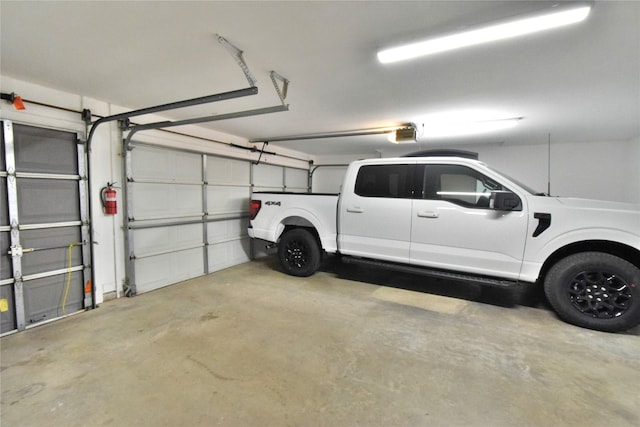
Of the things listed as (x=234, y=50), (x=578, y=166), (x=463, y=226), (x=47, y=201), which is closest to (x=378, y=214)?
(x=463, y=226)

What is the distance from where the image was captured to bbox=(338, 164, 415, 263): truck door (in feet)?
12.5

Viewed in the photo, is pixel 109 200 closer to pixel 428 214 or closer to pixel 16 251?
pixel 16 251

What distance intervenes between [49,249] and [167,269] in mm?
1478

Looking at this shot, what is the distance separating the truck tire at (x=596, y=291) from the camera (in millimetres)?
2811

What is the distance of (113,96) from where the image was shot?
3340mm

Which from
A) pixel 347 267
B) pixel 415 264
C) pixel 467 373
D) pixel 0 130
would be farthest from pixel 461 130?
pixel 0 130

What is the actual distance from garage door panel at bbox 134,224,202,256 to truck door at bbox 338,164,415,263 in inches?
104

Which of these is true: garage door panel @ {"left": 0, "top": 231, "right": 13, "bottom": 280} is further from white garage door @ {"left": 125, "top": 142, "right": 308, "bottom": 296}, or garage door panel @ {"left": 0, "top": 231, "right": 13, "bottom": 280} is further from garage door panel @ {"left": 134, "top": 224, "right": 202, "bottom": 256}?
garage door panel @ {"left": 134, "top": 224, "right": 202, "bottom": 256}

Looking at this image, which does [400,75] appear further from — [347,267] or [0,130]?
[0,130]

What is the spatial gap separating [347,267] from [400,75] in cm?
370

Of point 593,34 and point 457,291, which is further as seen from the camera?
point 457,291

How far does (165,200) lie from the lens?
4312mm

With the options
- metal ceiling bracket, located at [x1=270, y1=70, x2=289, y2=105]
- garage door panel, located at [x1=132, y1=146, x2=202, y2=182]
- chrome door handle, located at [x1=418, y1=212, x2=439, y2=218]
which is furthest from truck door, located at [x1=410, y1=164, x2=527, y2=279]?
garage door panel, located at [x1=132, y1=146, x2=202, y2=182]

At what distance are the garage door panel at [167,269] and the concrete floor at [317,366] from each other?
42cm
